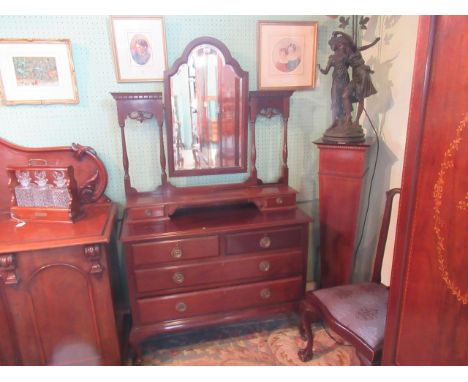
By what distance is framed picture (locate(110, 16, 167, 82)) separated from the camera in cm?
155

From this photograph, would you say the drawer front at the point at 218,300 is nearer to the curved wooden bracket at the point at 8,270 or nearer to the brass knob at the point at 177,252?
the brass knob at the point at 177,252

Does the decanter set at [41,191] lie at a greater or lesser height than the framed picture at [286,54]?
lesser

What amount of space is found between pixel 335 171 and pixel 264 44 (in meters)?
0.83

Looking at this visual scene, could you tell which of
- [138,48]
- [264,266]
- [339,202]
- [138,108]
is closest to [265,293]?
[264,266]

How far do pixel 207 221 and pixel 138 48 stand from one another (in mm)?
983

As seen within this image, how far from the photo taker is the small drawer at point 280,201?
1696 millimetres

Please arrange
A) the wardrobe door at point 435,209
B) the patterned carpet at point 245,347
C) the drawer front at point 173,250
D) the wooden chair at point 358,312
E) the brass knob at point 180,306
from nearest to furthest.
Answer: the wardrobe door at point 435,209, the wooden chair at point 358,312, the drawer front at point 173,250, the brass knob at point 180,306, the patterned carpet at point 245,347

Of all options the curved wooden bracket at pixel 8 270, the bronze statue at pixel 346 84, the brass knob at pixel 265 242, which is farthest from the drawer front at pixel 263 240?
the curved wooden bracket at pixel 8 270

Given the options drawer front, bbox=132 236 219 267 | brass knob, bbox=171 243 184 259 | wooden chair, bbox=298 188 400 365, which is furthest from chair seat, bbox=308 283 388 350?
brass knob, bbox=171 243 184 259

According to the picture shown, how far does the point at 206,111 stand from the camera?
65.8 inches

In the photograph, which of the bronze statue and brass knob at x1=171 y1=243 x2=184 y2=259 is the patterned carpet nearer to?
brass knob at x1=171 y1=243 x2=184 y2=259

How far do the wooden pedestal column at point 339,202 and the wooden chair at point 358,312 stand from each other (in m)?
0.18
